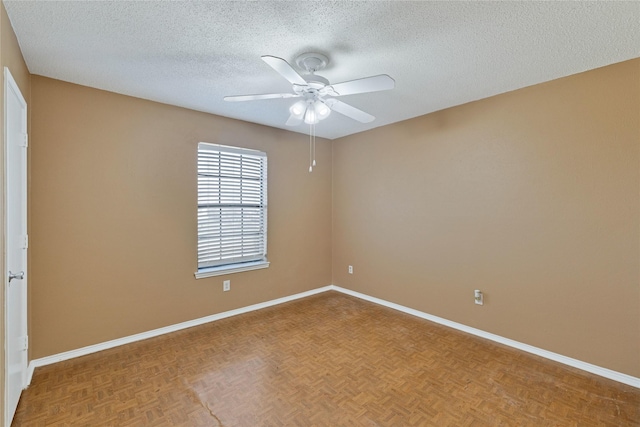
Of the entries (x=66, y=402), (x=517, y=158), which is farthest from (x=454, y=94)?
(x=66, y=402)

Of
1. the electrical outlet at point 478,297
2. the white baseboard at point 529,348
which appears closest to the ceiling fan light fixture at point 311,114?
the electrical outlet at point 478,297

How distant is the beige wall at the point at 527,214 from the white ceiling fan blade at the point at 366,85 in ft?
5.88

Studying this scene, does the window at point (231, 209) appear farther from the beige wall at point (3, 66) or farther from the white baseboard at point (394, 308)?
the beige wall at point (3, 66)

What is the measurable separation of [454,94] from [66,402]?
409 centimetres

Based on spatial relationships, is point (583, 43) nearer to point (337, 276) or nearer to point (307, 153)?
point (307, 153)

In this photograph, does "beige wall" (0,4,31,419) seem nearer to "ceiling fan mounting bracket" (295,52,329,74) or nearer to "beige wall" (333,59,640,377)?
"ceiling fan mounting bracket" (295,52,329,74)

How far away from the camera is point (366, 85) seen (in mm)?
1855

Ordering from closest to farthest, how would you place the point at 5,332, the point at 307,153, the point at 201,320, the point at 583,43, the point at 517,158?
1. the point at 5,332
2. the point at 583,43
3. the point at 517,158
4. the point at 201,320
5. the point at 307,153

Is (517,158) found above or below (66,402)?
above

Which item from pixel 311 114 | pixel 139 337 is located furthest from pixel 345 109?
pixel 139 337

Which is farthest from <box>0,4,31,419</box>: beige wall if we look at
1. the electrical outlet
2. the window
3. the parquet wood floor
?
the electrical outlet

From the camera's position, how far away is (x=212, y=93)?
2.90m

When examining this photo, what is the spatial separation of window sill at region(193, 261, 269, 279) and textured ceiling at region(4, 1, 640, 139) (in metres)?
1.98

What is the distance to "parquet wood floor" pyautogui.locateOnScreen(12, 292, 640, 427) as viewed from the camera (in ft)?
6.36
